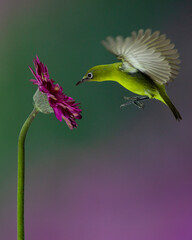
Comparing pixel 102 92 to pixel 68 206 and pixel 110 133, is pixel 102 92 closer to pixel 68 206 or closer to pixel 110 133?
pixel 110 133

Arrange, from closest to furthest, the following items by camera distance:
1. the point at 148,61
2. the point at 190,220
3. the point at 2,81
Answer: the point at 148,61
the point at 2,81
the point at 190,220

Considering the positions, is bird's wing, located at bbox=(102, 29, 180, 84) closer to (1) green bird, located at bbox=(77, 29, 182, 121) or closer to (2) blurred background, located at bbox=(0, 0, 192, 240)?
(1) green bird, located at bbox=(77, 29, 182, 121)

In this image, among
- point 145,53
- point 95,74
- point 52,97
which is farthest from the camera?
point 95,74

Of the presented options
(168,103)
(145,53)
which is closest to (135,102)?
(168,103)

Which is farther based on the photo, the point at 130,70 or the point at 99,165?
the point at 99,165

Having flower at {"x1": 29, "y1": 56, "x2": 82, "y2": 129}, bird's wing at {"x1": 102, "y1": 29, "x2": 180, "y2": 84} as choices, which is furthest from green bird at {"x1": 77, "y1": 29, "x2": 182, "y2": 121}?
flower at {"x1": 29, "y1": 56, "x2": 82, "y2": 129}

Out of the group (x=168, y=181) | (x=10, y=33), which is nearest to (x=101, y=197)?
(x=168, y=181)

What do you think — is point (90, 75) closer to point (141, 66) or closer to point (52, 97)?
point (141, 66)
